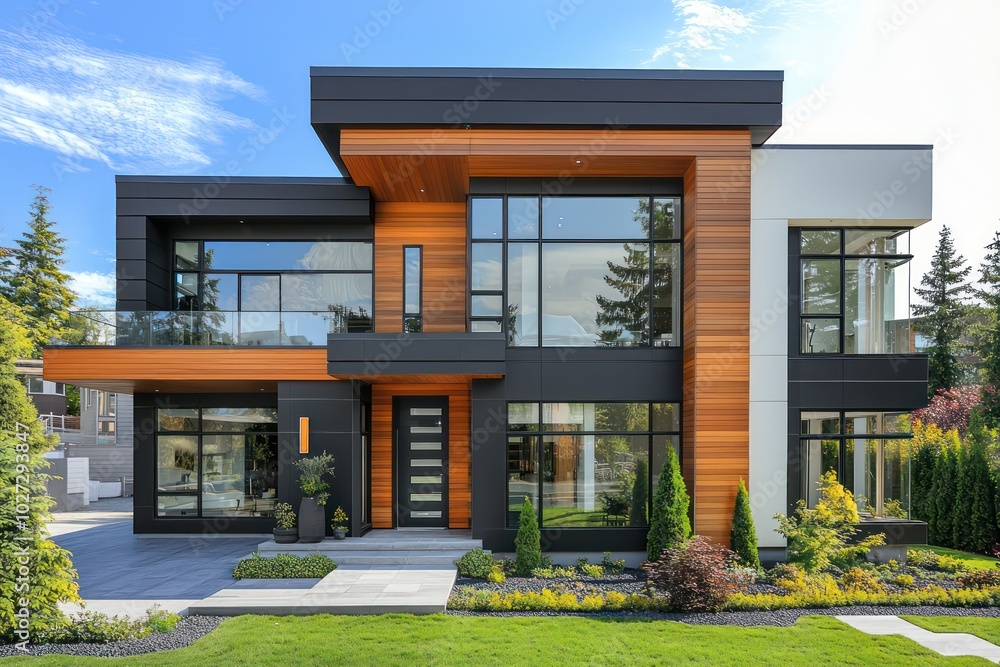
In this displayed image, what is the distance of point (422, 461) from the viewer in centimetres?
1355

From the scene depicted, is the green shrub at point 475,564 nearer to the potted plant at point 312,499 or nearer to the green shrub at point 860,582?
the potted plant at point 312,499

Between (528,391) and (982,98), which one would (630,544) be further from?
(982,98)

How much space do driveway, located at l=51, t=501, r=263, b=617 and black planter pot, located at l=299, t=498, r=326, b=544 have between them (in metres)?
1.33

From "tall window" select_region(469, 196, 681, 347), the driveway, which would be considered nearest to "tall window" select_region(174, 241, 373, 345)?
"tall window" select_region(469, 196, 681, 347)

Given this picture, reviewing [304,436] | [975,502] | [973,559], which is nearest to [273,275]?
[304,436]

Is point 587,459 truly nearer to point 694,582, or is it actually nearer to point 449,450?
point 449,450

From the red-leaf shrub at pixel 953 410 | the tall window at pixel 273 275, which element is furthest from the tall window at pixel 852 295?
the red-leaf shrub at pixel 953 410

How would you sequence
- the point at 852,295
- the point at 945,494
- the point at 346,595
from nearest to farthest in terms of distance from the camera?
1. the point at 346,595
2. the point at 852,295
3. the point at 945,494

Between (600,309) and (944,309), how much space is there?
28.5 metres

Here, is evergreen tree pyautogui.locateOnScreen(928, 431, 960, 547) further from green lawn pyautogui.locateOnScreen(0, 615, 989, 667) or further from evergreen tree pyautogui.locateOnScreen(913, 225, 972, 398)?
evergreen tree pyautogui.locateOnScreen(913, 225, 972, 398)

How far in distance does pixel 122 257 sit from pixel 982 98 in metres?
19.7

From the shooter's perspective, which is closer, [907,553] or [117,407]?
[907,553]

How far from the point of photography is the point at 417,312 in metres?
13.4

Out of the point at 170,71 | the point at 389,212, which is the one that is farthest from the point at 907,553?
the point at 170,71
